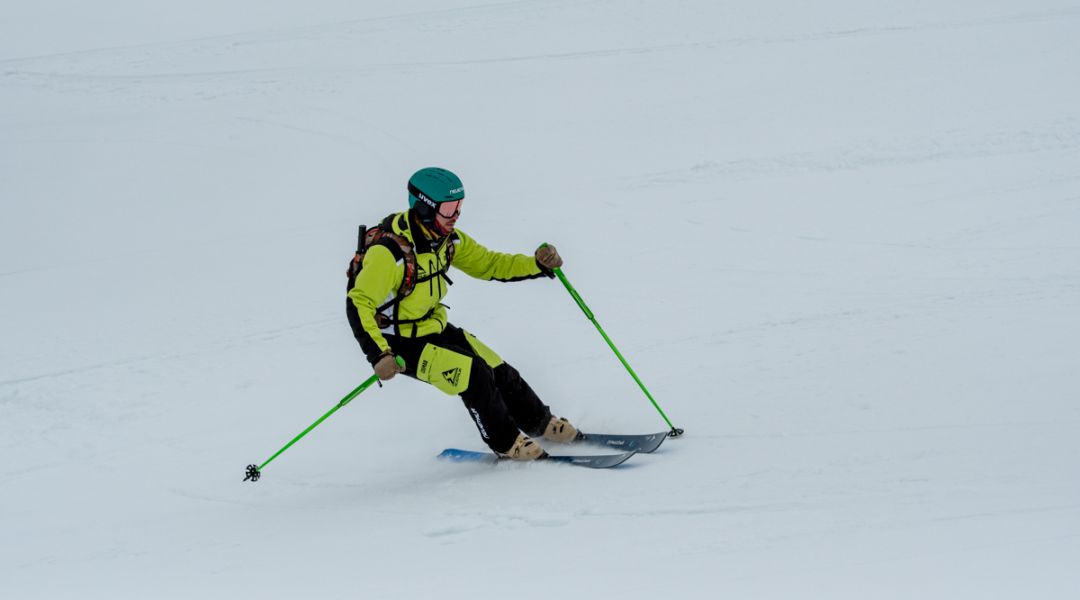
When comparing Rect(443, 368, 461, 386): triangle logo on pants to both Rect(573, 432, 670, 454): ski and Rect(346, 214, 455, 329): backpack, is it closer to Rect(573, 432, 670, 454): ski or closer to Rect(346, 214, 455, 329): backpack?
Rect(346, 214, 455, 329): backpack

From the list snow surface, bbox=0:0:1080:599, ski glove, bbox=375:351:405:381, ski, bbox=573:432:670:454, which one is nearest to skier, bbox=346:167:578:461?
ski glove, bbox=375:351:405:381

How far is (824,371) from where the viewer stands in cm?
666

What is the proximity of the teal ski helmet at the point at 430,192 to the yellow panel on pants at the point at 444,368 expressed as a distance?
30.6 inches

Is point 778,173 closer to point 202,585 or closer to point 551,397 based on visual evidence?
point 551,397

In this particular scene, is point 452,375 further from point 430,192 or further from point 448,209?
point 430,192

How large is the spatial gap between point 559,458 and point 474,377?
0.74 m

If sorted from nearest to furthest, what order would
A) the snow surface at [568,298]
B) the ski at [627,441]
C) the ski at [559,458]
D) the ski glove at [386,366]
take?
1. the snow surface at [568,298]
2. the ski glove at [386,366]
3. the ski at [559,458]
4. the ski at [627,441]

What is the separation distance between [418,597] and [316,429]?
3253 mm

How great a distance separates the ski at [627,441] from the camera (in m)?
5.80

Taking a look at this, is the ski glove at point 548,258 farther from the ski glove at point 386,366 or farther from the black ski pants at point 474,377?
the ski glove at point 386,366

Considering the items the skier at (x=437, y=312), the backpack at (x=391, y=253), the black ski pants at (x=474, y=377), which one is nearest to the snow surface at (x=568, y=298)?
Answer: the black ski pants at (x=474, y=377)

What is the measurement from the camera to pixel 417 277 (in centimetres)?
550

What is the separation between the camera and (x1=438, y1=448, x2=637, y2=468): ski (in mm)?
5617

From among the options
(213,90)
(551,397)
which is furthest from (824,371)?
(213,90)
